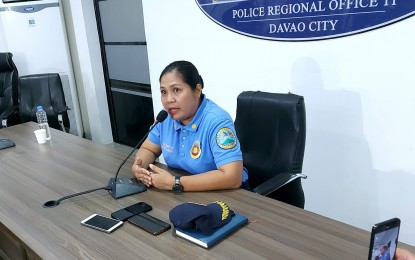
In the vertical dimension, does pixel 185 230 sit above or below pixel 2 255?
above

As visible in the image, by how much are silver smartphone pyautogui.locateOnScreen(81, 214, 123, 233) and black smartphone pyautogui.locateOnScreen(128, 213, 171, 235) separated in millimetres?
53

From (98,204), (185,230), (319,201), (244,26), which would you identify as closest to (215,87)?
(244,26)

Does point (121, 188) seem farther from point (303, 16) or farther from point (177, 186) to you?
point (303, 16)

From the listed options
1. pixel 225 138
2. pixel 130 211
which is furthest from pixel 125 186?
pixel 225 138

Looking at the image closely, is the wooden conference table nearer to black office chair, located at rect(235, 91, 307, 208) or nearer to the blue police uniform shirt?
the blue police uniform shirt

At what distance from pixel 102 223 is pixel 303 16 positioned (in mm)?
1579

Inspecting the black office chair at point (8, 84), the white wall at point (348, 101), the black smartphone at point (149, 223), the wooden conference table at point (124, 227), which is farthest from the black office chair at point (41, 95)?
the black smartphone at point (149, 223)

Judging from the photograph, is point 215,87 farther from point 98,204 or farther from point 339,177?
point 98,204

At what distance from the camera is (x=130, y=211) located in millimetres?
1351

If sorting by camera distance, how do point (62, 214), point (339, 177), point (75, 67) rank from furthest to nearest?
point (75, 67) < point (339, 177) < point (62, 214)

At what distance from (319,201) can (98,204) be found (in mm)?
1486

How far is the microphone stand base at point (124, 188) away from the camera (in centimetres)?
150

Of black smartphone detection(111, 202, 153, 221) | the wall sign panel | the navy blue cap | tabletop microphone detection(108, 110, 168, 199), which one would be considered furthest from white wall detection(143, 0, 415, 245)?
black smartphone detection(111, 202, 153, 221)

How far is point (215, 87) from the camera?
9.08 ft
